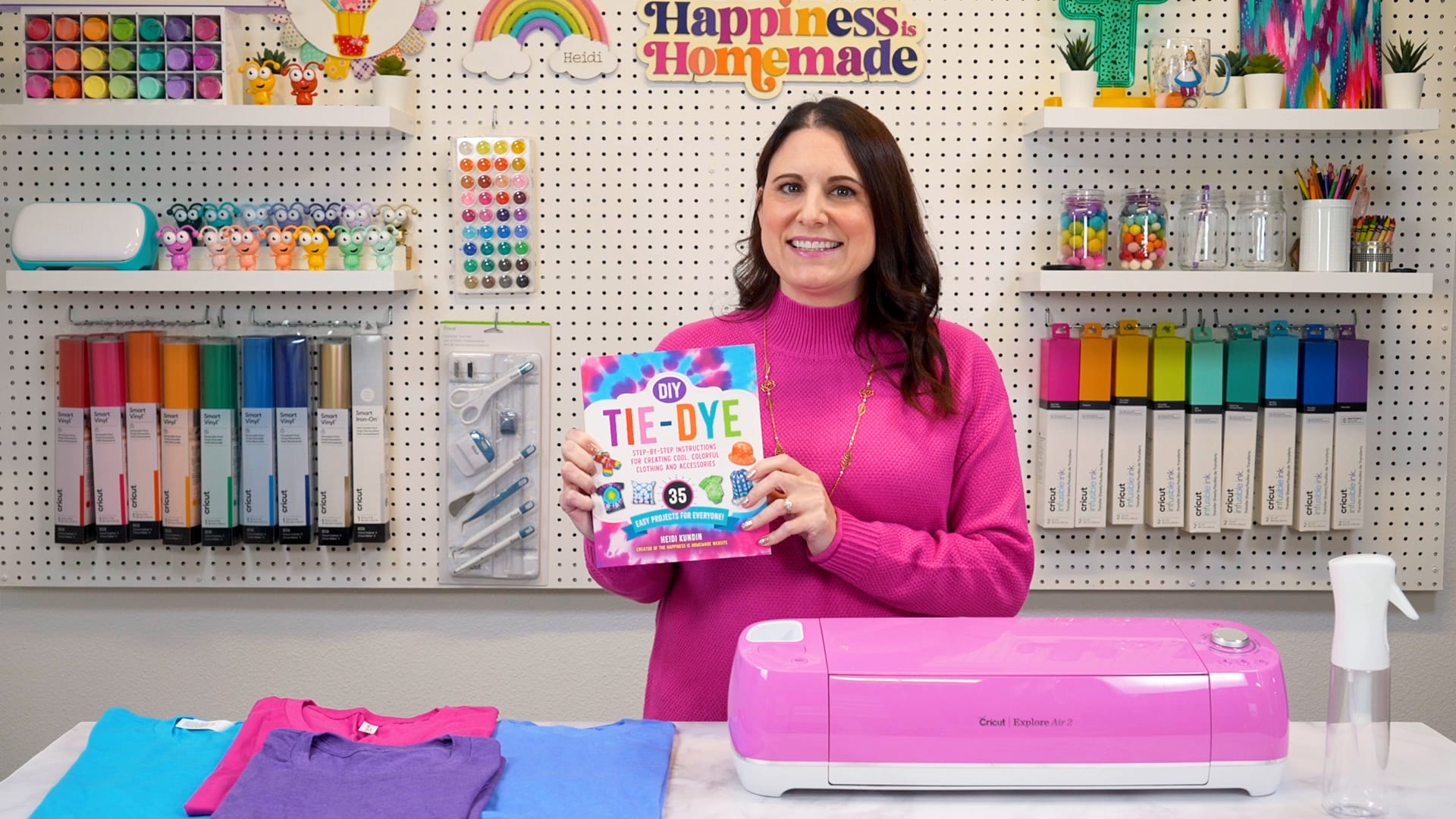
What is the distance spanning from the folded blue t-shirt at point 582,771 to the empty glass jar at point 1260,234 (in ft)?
5.98

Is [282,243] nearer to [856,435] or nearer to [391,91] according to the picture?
[391,91]

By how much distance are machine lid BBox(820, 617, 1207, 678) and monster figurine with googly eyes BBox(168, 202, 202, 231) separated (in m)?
1.90

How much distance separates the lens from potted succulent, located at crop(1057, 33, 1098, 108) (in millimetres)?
2607

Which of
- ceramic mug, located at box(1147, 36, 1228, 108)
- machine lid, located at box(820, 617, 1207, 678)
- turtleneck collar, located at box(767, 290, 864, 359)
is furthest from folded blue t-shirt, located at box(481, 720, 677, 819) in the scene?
ceramic mug, located at box(1147, 36, 1228, 108)

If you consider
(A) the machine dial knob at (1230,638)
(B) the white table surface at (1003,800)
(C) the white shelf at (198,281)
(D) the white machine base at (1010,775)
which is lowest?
(B) the white table surface at (1003,800)

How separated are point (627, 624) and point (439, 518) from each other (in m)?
0.51

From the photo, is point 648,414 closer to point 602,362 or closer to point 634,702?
point 602,362

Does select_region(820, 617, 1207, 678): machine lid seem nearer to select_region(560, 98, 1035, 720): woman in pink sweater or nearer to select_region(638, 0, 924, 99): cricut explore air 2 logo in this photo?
select_region(560, 98, 1035, 720): woman in pink sweater

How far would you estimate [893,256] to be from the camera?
180 centimetres

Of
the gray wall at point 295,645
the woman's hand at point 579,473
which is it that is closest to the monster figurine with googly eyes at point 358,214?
the gray wall at point 295,645

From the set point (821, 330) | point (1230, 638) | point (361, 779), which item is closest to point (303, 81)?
point (821, 330)

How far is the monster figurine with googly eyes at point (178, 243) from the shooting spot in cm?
265

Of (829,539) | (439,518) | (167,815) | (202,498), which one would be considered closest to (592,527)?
(829,539)

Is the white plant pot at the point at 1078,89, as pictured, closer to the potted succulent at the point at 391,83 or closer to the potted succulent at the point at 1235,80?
the potted succulent at the point at 1235,80
